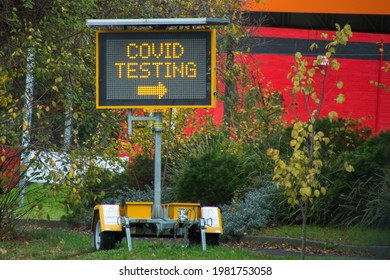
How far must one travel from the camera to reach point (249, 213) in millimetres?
15750

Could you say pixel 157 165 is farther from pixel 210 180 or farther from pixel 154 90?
pixel 210 180

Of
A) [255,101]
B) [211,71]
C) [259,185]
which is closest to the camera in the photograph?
[211,71]

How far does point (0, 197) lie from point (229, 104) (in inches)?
304

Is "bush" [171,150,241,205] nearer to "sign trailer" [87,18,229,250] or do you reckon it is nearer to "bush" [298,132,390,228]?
"bush" [298,132,390,228]

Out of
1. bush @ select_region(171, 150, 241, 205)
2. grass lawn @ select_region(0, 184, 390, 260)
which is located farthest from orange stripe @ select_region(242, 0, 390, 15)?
grass lawn @ select_region(0, 184, 390, 260)

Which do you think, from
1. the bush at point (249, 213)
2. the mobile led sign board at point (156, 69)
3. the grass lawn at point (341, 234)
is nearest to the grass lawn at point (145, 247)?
the grass lawn at point (341, 234)

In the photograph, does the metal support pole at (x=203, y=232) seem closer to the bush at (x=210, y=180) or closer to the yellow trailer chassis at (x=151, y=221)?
the yellow trailer chassis at (x=151, y=221)

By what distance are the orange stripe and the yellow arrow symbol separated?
11.8 metres

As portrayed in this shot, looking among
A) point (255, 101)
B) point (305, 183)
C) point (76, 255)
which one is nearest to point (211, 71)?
point (305, 183)

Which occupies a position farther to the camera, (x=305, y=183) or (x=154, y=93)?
(x=154, y=93)

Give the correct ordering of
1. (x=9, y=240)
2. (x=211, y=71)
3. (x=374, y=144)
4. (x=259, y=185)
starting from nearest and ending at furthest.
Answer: (x=211, y=71) → (x=9, y=240) → (x=374, y=144) → (x=259, y=185)

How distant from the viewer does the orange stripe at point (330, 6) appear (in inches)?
914

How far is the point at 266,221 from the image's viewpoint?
51.2ft

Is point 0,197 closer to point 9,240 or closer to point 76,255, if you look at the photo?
point 9,240
